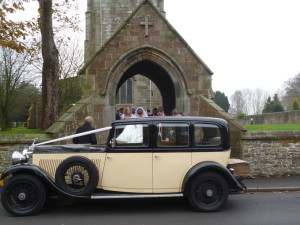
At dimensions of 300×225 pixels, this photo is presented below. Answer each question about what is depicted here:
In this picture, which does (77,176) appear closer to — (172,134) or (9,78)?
(172,134)

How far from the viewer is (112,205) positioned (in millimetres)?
7414

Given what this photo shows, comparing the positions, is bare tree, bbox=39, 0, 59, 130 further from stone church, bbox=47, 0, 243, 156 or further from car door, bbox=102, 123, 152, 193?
car door, bbox=102, 123, 152, 193

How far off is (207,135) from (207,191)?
115 centimetres

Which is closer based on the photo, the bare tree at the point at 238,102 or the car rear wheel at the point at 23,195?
the car rear wheel at the point at 23,195

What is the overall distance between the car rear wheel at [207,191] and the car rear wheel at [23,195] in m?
2.91

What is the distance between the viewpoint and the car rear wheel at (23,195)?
646 centimetres

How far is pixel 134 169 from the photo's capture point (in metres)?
6.69

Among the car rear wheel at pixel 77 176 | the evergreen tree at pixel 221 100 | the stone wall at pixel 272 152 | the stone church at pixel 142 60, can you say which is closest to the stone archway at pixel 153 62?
the stone church at pixel 142 60

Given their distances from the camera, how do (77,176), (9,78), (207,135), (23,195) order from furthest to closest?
(9,78) < (207,135) < (77,176) < (23,195)

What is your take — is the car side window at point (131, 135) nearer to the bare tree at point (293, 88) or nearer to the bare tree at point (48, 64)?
the bare tree at point (48, 64)

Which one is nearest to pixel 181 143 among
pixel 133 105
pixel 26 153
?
pixel 26 153

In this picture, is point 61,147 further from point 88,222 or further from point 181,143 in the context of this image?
point 181,143

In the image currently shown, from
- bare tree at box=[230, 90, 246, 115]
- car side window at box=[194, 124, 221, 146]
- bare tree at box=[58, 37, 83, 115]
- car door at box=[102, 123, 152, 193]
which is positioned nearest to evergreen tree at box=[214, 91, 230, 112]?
bare tree at box=[230, 90, 246, 115]

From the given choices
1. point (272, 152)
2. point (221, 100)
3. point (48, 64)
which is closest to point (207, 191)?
point (272, 152)
